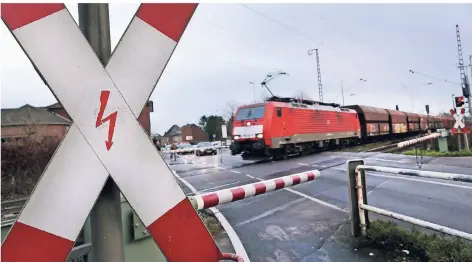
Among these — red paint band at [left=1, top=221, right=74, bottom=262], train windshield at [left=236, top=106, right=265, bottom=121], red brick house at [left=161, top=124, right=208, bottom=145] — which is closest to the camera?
red paint band at [left=1, top=221, right=74, bottom=262]

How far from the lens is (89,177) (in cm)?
99

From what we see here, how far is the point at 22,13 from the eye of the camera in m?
0.94

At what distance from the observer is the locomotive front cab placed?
15.6 metres

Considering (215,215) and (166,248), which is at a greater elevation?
(166,248)

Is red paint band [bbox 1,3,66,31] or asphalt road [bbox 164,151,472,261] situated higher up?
red paint band [bbox 1,3,66,31]

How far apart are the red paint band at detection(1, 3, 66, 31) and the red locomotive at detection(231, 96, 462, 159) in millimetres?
14549

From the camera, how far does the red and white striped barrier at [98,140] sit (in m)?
0.94

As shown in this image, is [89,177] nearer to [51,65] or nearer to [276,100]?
[51,65]

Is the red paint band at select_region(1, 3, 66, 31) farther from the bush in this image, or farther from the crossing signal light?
the crossing signal light

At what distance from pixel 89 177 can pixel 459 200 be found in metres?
6.20

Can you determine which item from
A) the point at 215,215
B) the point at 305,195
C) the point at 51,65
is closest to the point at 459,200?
the point at 305,195

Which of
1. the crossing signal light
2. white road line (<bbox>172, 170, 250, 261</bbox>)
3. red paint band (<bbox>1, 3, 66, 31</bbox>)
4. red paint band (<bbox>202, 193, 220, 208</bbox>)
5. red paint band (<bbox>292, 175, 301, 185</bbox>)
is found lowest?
white road line (<bbox>172, 170, 250, 261</bbox>)

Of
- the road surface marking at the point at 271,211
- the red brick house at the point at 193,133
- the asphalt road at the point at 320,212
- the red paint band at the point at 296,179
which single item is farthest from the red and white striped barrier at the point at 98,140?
the red brick house at the point at 193,133

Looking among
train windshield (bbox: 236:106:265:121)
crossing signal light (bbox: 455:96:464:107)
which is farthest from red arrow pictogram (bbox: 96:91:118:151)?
crossing signal light (bbox: 455:96:464:107)
